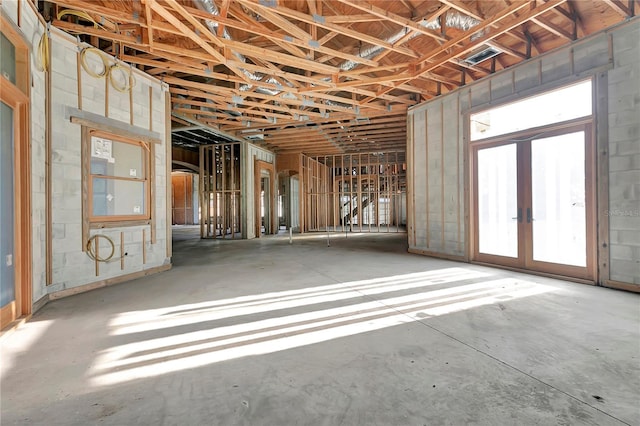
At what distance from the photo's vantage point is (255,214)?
1170 centimetres

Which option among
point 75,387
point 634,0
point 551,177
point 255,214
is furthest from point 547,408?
point 255,214

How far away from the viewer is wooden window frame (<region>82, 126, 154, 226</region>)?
4.31m

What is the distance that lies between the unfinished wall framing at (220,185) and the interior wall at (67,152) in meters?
5.80

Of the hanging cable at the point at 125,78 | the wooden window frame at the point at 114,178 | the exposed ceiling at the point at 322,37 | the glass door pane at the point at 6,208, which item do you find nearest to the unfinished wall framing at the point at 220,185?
the exposed ceiling at the point at 322,37

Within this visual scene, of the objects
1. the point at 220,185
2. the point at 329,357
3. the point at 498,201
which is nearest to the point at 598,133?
the point at 498,201

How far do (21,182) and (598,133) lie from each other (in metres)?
7.35

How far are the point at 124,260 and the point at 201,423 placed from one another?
4.27 metres

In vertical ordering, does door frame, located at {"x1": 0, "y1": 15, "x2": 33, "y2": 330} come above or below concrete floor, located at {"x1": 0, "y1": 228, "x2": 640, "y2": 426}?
above

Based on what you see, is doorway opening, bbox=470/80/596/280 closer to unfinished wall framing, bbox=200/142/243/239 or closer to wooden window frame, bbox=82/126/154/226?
→ wooden window frame, bbox=82/126/154/226

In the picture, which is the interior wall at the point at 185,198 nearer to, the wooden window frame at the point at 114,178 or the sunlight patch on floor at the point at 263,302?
the wooden window frame at the point at 114,178

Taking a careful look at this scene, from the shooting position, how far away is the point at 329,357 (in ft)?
7.48

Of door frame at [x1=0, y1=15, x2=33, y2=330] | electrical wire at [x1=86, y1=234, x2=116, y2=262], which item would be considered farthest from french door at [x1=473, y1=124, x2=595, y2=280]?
door frame at [x1=0, y1=15, x2=33, y2=330]

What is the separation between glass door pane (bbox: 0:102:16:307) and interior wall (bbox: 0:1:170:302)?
0.36 meters

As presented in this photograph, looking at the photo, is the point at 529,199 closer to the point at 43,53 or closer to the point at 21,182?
the point at 21,182
